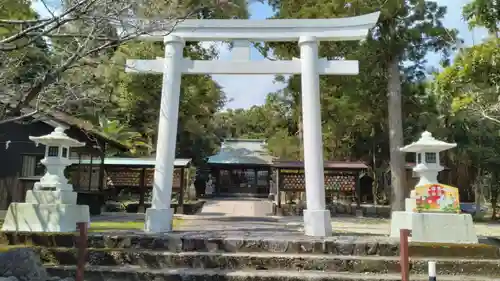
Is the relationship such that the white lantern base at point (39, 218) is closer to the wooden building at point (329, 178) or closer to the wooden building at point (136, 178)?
the wooden building at point (136, 178)

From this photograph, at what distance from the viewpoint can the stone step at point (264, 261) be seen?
6059mm

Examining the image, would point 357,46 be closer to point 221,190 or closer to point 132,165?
point 132,165

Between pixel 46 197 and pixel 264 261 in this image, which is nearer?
pixel 264 261

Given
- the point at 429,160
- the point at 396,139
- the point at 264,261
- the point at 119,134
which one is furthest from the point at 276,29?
the point at 119,134

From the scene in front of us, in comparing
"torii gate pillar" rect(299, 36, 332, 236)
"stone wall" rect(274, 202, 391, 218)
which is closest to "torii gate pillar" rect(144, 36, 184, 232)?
"torii gate pillar" rect(299, 36, 332, 236)

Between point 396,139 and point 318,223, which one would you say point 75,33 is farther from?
point 396,139

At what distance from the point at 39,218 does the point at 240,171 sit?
1028 inches

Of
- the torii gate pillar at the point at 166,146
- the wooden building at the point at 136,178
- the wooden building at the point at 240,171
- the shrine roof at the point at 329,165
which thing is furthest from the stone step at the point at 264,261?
the wooden building at the point at 240,171

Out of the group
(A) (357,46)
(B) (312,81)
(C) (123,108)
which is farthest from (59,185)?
(C) (123,108)

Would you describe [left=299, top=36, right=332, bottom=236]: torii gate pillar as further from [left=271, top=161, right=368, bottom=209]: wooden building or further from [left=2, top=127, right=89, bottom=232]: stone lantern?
[left=271, top=161, right=368, bottom=209]: wooden building

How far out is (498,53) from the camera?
7559 millimetres

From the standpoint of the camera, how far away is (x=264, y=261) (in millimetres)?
6148

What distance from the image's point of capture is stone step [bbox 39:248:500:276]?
606 centimetres

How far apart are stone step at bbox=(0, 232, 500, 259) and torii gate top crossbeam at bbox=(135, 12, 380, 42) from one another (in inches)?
168
